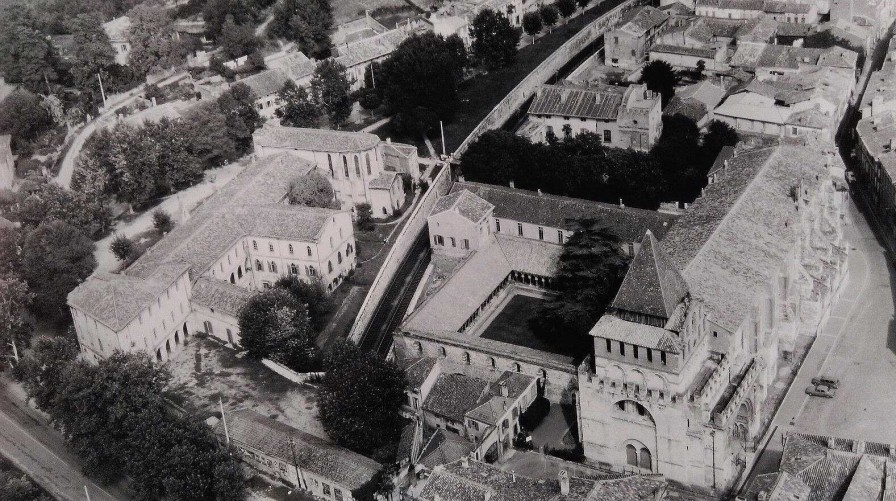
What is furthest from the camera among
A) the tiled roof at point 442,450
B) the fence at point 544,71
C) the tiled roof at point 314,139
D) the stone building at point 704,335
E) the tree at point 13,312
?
the fence at point 544,71

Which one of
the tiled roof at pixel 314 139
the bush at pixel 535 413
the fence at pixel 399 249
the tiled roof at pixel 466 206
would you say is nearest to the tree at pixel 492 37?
the fence at pixel 399 249

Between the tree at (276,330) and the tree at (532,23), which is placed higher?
the tree at (532,23)

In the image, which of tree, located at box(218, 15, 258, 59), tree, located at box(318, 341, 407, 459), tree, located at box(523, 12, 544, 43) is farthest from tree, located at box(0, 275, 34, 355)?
tree, located at box(523, 12, 544, 43)

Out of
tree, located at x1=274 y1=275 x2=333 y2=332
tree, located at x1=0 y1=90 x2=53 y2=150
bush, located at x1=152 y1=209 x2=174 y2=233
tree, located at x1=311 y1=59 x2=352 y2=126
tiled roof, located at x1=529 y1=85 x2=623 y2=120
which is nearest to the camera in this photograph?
tree, located at x1=274 y1=275 x2=333 y2=332

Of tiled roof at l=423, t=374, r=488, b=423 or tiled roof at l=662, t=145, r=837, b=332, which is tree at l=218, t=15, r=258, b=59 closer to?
tiled roof at l=662, t=145, r=837, b=332

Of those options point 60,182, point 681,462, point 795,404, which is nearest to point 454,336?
point 681,462

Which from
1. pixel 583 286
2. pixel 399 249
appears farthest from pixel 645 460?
pixel 399 249

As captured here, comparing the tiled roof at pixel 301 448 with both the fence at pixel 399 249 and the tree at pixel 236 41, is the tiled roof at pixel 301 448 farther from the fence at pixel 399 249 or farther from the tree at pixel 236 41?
the tree at pixel 236 41

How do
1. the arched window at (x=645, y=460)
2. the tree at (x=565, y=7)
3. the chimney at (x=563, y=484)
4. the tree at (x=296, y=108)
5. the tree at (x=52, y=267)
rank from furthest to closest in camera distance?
the tree at (x=565, y=7) < the tree at (x=296, y=108) < the tree at (x=52, y=267) < the arched window at (x=645, y=460) < the chimney at (x=563, y=484)
